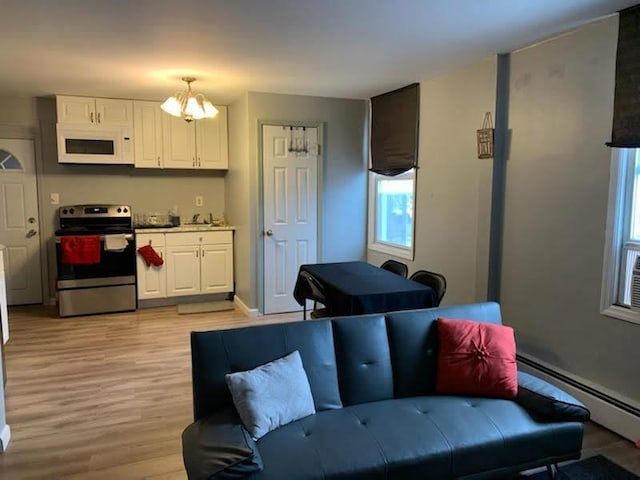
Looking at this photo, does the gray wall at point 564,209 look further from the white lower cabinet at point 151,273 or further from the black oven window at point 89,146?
the black oven window at point 89,146

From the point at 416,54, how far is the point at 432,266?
74.1 inches

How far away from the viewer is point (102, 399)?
10.5ft

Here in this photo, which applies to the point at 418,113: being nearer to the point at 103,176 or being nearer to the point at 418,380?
the point at 418,380

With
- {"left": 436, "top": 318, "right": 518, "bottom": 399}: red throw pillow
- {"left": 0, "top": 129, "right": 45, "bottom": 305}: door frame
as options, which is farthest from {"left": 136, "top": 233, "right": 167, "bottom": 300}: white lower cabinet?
{"left": 436, "top": 318, "right": 518, "bottom": 399}: red throw pillow

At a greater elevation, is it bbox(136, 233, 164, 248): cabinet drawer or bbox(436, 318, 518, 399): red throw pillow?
bbox(136, 233, 164, 248): cabinet drawer

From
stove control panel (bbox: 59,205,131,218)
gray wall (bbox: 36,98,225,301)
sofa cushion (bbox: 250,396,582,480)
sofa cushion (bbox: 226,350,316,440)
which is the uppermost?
gray wall (bbox: 36,98,225,301)

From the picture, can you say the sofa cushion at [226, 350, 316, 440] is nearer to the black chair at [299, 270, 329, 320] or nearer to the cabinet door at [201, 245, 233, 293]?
the black chair at [299, 270, 329, 320]

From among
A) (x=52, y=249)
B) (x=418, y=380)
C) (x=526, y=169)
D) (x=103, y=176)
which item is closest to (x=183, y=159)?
(x=103, y=176)

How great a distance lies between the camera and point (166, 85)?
4531mm

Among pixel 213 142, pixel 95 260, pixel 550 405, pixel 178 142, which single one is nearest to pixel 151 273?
pixel 95 260

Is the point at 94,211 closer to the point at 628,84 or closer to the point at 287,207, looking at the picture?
the point at 287,207

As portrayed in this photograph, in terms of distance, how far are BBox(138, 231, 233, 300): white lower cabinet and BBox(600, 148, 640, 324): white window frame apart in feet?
13.0

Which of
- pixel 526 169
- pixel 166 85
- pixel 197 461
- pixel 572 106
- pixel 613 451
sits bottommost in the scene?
pixel 613 451

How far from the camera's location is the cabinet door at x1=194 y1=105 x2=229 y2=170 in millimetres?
5613
